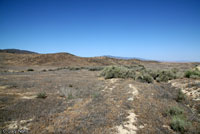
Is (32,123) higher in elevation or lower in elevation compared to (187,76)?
lower

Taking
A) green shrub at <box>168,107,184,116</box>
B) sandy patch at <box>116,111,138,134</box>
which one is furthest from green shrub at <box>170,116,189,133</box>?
sandy patch at <box>116,111,138,134</box>

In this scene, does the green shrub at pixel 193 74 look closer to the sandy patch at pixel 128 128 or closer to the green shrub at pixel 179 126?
the green shrub at pixel 179 126

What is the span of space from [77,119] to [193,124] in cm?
452

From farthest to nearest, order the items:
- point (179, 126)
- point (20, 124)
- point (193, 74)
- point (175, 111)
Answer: point (193, 74)
point (175, 111)
point (20, 124)
point (179, 126)

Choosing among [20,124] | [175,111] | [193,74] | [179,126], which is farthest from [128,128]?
[193,74]

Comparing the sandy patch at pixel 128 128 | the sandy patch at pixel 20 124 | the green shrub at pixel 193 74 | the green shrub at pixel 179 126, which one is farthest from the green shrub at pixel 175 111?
the green shrub at pixel 193 74

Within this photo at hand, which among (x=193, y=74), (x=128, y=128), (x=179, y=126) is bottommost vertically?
(x=128, y=128)

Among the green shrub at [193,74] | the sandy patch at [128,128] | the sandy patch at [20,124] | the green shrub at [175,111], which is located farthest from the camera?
the green shrub at [193,74]

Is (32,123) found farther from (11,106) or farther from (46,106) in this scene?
(11,106)

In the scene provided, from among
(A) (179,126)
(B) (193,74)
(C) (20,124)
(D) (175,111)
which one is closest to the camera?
(A) (179,126)

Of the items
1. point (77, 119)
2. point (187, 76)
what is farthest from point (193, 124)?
point (187, 76)

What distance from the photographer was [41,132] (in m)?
3.92

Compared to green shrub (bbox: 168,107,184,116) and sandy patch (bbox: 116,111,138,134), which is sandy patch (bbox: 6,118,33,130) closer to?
sandy patch (bbox: 116,111,138,134)

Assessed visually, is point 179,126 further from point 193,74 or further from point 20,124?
point 193,74
